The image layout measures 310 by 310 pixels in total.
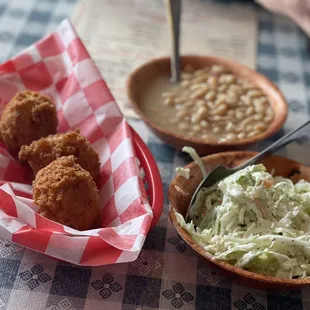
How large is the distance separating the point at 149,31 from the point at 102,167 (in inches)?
41.2

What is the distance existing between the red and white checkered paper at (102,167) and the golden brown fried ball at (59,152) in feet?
0.20

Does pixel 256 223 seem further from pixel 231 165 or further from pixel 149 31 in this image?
pixel 149 31

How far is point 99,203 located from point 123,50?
1.03 metres

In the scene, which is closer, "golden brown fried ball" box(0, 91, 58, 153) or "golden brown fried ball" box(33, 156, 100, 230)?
"golden brown fried ball" box(33, 156, 100, 230)

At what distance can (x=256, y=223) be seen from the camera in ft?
3.88

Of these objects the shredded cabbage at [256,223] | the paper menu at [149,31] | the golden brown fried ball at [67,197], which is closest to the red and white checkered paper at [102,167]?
the golden brown fried ball at [67,197]

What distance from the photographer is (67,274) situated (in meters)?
1.14

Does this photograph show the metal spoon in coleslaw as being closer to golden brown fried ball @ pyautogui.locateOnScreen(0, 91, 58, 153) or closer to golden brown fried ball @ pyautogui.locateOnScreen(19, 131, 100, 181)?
golden brown fried ball @ pyautogui.locateOnScreen(19, 131, 100, 181)

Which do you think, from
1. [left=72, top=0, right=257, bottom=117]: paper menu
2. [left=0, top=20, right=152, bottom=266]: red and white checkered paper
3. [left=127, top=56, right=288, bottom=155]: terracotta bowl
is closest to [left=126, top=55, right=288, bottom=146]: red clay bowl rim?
[left=127, top=56, right=288, bottom=155]: terracotta bowl

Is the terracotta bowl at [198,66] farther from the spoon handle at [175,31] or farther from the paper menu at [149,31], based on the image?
the paper menu at [149,31]

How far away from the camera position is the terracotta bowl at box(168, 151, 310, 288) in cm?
106

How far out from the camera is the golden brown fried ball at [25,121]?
134 centimetres

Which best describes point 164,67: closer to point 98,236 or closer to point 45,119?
point 45,119

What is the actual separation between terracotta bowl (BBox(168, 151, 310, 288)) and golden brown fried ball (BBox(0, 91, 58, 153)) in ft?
1.24
